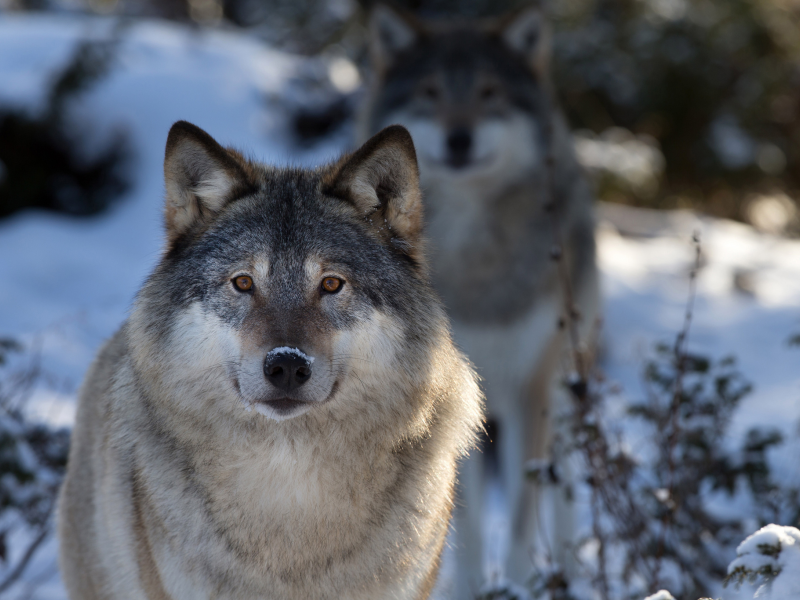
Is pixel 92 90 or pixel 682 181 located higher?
pixel 92 90

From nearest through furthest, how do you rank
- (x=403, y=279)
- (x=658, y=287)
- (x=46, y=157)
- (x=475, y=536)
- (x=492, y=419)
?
(x=403, y=279) < (x=475, y=536) < (x=492, y=419) < (x=46, y=157) < (x=658, y=287)

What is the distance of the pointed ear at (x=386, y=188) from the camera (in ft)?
9.00

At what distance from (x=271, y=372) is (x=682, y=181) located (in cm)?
1266

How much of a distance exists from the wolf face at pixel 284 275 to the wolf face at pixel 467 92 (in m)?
2.13

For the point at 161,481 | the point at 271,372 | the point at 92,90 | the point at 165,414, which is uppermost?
the point at 92,90

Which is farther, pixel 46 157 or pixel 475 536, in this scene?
pixel 46 157

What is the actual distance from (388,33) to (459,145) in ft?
3.44

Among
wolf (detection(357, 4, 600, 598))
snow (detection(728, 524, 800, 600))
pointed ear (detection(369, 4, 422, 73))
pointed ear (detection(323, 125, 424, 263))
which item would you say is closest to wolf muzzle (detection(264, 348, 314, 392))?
pointed ear (detection(323, 125, 424, 263))

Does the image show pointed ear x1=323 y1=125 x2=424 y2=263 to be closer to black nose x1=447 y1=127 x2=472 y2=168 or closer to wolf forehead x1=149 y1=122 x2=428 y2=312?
wolf forehead x1=149 y1=122 x2=428 y2=312

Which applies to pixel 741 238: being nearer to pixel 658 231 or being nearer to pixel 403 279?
pixel 658 231

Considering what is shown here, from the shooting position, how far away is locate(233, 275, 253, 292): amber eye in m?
2.60

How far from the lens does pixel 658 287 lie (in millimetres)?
8367

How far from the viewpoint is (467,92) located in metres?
5.02

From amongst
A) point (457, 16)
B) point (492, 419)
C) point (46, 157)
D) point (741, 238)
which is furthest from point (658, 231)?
point (46, 157)
